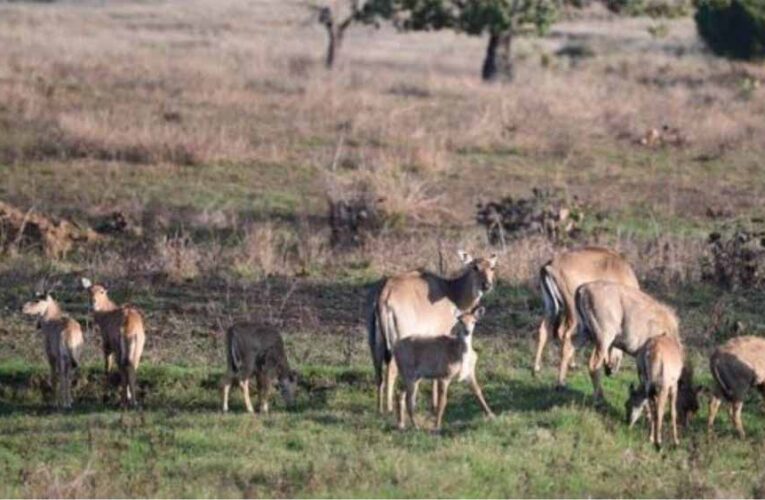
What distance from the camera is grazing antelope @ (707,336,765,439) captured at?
532 inches

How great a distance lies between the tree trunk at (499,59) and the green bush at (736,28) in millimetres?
5679

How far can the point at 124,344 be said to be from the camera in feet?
46.4

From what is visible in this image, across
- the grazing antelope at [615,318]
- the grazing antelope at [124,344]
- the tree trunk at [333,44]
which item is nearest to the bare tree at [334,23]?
the tree trunk at [333,44]

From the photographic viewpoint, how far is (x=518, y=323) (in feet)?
56.0

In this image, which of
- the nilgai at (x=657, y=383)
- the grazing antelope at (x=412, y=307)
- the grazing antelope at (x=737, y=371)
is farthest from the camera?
the grazing antelope at (x=412, y=307)

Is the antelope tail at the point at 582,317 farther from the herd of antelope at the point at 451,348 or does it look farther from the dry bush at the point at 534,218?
the dry bush at the point at 534,218

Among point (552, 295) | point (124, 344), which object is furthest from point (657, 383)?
point (124, 344)

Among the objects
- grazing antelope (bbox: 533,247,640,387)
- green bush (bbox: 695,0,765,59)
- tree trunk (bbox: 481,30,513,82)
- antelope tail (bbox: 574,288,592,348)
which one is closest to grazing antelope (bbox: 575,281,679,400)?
antelope tail (bbox: 574,288,592,348)

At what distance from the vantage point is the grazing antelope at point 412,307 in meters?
13.7

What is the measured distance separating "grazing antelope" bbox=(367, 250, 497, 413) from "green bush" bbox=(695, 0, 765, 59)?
102 feet

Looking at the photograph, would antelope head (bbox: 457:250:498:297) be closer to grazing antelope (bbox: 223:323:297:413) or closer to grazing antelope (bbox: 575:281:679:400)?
grazing antelope (bbox: 575:281:679:400)

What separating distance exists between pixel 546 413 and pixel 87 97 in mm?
21609

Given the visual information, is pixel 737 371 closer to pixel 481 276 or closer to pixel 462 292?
pixel 481 276

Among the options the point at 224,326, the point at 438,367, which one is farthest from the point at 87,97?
the point at 438,367
